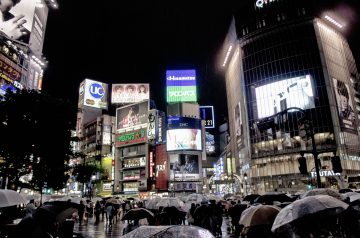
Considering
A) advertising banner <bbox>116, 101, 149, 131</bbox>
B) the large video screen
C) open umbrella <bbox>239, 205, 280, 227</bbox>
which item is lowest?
open umbrella <bbox>239, 205, 280, 227</bbox>

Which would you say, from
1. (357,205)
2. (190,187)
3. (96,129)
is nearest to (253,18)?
(190,187)

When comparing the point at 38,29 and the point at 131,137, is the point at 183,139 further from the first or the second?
the point at 38,29

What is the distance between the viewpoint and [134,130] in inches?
3036

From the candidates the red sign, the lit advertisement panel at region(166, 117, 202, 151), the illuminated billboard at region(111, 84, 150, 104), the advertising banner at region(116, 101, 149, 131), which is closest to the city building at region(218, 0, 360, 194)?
the lit advertisement panel at region(166, 117, 202, 151)

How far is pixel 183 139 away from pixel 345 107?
116ft

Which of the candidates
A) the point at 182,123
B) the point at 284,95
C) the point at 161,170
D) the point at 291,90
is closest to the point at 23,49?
the point at 182,123

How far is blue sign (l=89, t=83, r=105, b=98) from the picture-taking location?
337 feet

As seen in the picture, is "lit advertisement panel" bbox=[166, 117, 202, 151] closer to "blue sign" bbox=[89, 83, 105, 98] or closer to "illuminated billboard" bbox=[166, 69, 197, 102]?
"illuminated billboard" bbox=[166, 69, 197, 102]

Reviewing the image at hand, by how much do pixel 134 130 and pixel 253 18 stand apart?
40.7 m

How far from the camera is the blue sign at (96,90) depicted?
102750 millimetres

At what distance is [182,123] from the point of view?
71.6 m

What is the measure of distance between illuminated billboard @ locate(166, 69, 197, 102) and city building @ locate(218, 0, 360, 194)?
1254 centimetres

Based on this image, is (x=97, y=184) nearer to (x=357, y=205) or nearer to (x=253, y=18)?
(x=253, y=18)

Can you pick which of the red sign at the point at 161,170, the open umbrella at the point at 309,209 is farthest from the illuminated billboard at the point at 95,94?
the open umbrella at the point at 309,209
